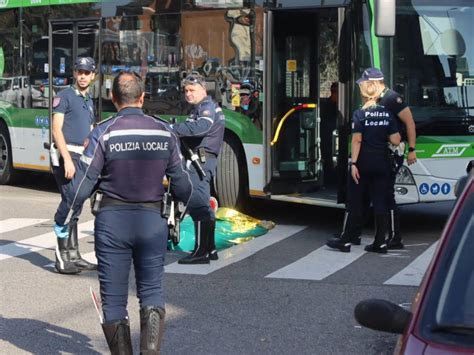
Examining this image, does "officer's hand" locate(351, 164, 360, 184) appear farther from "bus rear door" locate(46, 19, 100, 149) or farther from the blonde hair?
→ "bus rear door" locate(46, 19, 100, 149)

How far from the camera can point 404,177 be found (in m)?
10.3

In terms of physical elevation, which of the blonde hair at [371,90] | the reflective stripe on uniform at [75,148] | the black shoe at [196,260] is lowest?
the black shoe at [196,260]

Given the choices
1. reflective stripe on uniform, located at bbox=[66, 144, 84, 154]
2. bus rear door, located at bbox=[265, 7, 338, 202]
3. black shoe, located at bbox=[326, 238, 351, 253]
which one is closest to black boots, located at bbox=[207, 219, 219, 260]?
black shoe, located at bbox=[326, 238, 351, 253]

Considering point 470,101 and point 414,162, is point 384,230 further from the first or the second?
point 470,101

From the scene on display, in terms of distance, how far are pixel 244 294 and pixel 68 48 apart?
22.6 feet

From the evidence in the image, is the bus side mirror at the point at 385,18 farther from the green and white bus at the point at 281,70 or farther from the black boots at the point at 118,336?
the black boots at the point at 118,336

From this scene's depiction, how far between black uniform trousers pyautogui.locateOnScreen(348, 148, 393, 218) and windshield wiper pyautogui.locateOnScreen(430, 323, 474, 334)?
612 cm

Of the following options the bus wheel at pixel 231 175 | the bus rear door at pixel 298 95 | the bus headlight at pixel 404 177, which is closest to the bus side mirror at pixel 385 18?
the bus headlight at pixel 404 177

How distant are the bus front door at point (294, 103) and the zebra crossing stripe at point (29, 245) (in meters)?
2.42

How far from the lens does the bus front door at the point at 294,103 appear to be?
11258mm

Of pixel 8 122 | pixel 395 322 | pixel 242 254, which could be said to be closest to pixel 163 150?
pixel 395 322

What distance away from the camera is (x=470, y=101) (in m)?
10.2

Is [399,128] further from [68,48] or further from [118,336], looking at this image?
[68,48]

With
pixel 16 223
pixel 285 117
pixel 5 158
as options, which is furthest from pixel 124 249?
pixel 5 158
